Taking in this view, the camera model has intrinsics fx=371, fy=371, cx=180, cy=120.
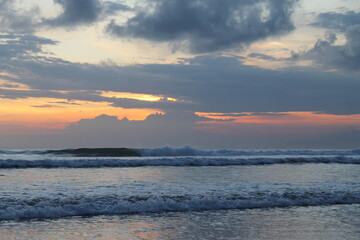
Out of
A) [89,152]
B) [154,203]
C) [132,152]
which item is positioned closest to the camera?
[154,203]

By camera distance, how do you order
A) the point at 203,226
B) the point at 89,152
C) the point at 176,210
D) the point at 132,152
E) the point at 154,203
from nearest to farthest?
the point at 203,226 < the point at 176,210 < the point at 154,203 < the point at 89,152 < the point at 132,152

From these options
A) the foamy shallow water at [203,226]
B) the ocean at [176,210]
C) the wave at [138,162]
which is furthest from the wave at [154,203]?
the wave at [138,162]

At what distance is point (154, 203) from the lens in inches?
472

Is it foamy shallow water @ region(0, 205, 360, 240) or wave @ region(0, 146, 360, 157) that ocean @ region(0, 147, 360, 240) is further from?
wave @ region(0, 146, 360, 157)

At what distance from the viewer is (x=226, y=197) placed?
13.2 m

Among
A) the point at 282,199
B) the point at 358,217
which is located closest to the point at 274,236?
the point at 358,217

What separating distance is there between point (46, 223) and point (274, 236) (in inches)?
230

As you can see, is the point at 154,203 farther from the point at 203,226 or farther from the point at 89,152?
the point at 89,152

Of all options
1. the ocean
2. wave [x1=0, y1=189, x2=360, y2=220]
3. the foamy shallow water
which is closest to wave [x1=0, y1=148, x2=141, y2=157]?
the ocean

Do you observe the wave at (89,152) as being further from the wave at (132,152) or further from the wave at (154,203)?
the wave at (154,203)

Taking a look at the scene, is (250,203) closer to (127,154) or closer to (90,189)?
(90,189)

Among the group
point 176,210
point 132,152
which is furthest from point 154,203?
point 132,152

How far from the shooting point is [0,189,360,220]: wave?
35.2ft

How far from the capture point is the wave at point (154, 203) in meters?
10.7
